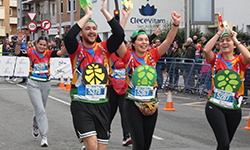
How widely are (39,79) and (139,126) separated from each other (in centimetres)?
311

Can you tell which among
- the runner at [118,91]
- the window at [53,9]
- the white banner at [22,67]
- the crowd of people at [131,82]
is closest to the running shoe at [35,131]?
the runner at [118,91]

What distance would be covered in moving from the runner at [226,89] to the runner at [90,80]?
4.73ft

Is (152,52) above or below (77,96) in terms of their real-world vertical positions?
above

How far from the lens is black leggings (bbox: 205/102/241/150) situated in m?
5.43

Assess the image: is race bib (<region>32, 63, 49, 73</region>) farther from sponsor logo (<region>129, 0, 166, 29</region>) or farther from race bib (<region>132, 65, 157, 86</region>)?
sponsor logo (<region>129, 0, 166, 29</region>)

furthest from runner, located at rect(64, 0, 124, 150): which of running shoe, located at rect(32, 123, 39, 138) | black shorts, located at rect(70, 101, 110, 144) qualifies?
running shoe, located at rect(32, 123, 39, 138)

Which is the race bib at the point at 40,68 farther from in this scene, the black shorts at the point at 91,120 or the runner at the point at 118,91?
the black shorts at the point at 91,120

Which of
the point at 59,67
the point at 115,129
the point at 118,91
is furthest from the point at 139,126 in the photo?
the point at 59,67

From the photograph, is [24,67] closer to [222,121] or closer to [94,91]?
[94,91]

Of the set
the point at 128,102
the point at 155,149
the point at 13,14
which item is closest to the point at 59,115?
the point at 155,149

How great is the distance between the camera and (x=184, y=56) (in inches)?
665

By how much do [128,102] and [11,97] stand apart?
1018 cm

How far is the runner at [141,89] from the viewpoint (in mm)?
5398

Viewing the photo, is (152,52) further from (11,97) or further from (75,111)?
(11,97)
